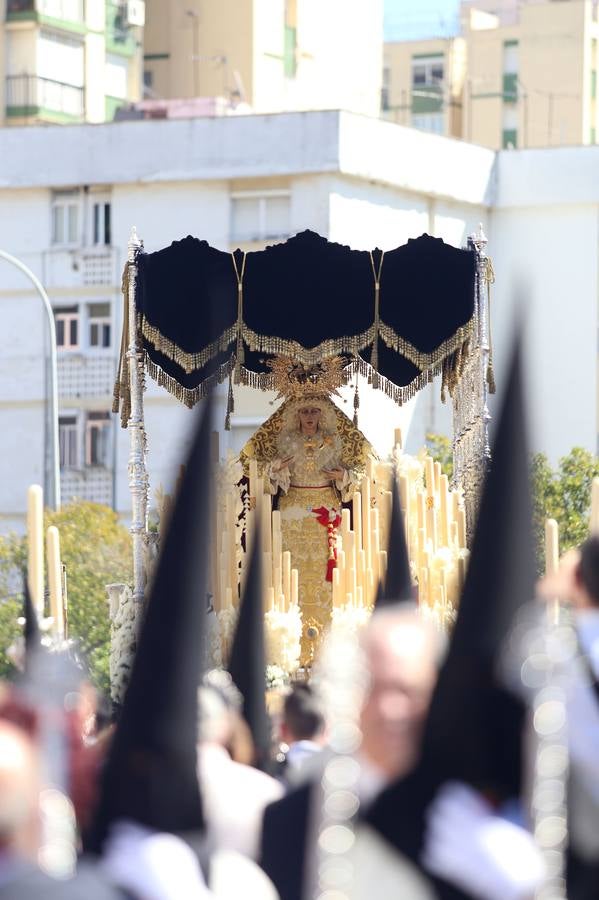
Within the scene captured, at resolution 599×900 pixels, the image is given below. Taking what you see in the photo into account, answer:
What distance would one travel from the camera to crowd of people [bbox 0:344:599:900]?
5.31 metres

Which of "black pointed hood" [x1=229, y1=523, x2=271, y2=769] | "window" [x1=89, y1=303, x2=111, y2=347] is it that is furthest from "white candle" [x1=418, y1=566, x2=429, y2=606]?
"window" [x1=89, y1=303, x2=111, y2=347]

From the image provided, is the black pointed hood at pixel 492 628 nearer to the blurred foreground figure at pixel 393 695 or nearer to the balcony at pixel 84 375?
the blurred foreground figure at pixel 393 695

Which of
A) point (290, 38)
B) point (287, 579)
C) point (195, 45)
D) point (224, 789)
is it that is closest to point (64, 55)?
point (195, 45)

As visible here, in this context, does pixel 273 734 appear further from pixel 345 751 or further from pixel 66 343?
pixel 66 343

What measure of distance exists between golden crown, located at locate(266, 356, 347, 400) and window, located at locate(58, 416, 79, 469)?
24.9 m

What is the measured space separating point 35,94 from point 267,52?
489 centimetres

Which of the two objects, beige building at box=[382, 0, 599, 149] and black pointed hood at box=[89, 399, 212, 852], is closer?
black pointed hood at box=[89, 399, 212, 852]

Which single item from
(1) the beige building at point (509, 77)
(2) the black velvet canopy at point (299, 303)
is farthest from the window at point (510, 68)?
(2) the black velvet canopy at point (299, 303)

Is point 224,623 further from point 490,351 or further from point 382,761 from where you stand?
point 382,761

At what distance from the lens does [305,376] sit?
15.6m

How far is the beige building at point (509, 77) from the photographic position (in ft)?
185

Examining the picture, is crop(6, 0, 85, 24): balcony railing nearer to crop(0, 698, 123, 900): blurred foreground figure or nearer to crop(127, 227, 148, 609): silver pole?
crop(127, 227, 148, 609): silver pole

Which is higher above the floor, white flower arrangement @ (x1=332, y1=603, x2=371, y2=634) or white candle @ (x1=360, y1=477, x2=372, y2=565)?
white candle @ (x1=360, y1=477, x2=372, y2=565)

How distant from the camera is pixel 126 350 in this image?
1490 centimetres
